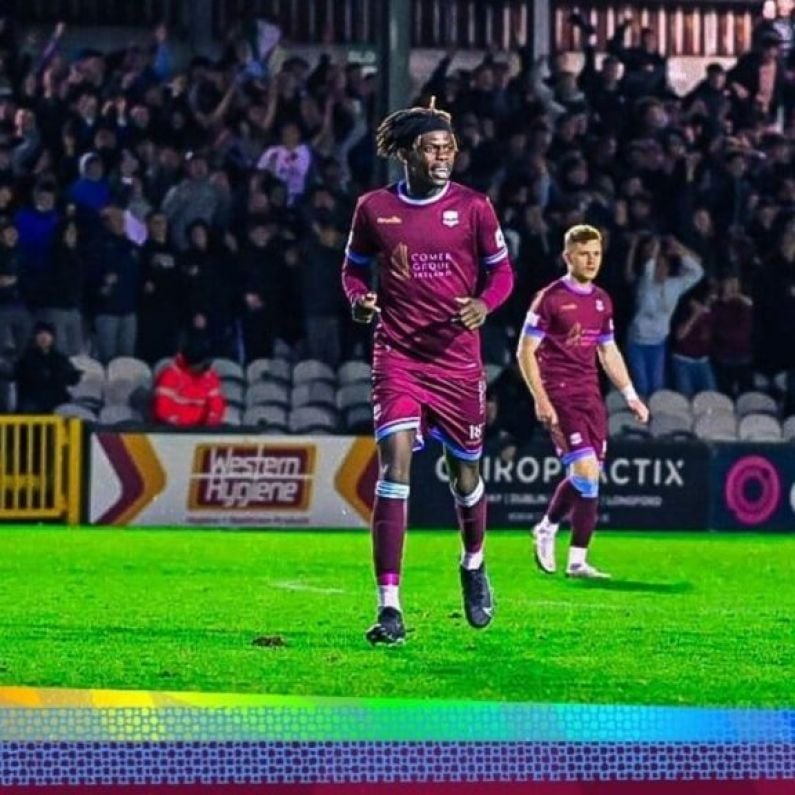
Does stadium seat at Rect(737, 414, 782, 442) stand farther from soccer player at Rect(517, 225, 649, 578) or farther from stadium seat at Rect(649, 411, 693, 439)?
soccer player at Rect(517, 225, 649, 578)

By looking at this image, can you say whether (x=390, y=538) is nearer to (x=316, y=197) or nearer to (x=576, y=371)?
(x=576, y=371)

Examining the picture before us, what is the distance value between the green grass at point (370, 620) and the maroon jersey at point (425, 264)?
54.6 inches

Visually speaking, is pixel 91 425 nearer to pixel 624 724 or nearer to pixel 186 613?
pixel 186 613

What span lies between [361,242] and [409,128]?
0.57 metres

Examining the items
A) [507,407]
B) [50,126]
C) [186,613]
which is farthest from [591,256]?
[50,126]

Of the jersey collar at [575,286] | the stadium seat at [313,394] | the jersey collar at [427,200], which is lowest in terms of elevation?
the stadium seat at [313,394]

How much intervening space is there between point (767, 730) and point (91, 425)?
591 inches

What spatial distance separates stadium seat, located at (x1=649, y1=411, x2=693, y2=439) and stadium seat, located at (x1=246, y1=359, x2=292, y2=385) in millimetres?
3479

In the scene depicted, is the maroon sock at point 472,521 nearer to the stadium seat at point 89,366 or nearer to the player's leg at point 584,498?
the player's leg at point 584,498

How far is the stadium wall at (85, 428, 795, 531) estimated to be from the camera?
2170 centimetres

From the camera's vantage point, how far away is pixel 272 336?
23.2 meters

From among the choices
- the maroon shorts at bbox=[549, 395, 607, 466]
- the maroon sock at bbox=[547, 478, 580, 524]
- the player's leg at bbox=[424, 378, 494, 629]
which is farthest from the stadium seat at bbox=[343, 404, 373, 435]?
the player's leg at bbox=[424, 378, 494, 629]

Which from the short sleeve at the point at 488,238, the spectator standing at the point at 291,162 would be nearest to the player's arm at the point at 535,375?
the short sleeve at the point at 488,238

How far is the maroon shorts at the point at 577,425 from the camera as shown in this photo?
1586 centimetres
